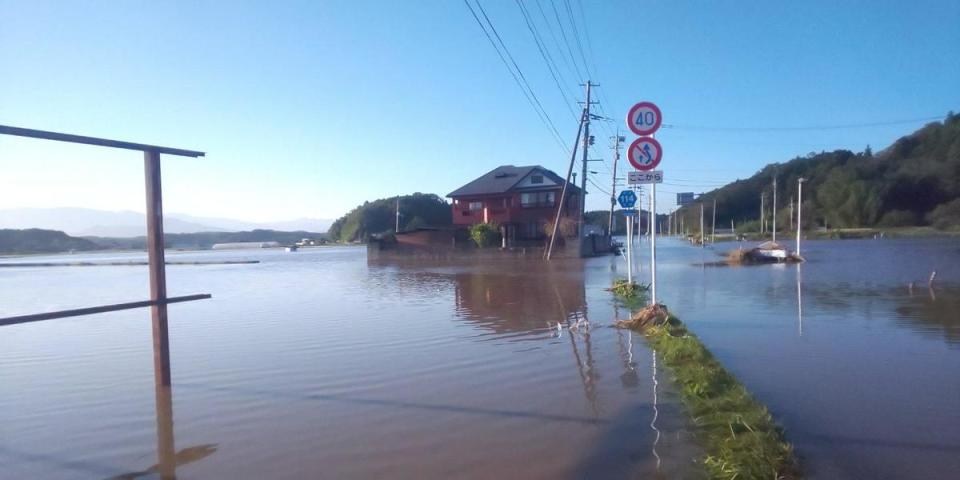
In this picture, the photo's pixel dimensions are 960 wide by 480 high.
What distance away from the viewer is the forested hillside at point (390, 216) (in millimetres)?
68750

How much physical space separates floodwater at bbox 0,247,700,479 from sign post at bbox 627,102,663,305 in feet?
7.43

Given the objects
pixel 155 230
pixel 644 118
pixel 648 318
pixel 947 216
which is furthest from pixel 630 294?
pixel 947 216

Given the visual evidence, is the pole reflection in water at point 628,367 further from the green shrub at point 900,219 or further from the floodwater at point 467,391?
the green shrub at point 900,219

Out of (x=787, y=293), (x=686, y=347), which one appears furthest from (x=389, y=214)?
(x=686, y=347)

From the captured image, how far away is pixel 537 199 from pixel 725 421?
33.7 metres

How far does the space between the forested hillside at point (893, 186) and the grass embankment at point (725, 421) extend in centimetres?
6205

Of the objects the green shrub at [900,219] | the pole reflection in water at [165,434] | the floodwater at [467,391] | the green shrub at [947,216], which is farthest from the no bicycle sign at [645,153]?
the green shrub at [900,219]

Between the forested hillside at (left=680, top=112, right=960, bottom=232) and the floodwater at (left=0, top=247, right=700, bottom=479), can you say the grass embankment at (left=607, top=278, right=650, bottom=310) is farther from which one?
the forested hillside at (left=680, top=112, right=960, bottom=232)

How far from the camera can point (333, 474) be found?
3643 millimetres

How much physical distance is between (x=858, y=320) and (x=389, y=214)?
70.2m

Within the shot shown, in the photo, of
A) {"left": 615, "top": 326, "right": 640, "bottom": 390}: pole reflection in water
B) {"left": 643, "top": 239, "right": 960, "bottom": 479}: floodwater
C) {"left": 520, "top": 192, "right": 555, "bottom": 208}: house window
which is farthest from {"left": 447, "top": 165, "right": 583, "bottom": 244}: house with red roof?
{"left": 615, "top": 326, "right": 640, "bottom": 390}: pole reflection in water

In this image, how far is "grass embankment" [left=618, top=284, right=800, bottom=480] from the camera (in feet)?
10.6

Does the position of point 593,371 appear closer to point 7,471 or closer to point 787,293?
point 7,471

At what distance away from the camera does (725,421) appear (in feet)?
13.2
